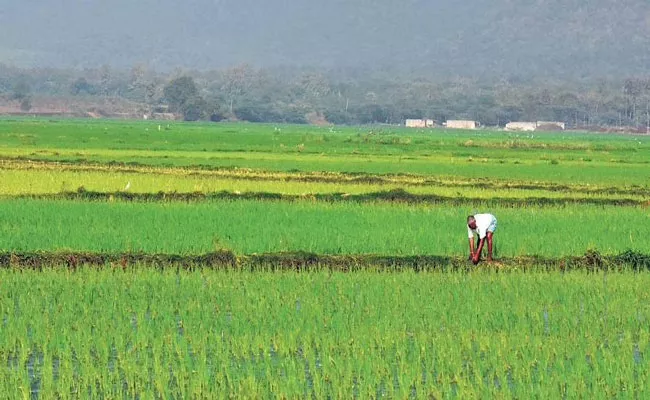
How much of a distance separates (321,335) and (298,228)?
209 inches

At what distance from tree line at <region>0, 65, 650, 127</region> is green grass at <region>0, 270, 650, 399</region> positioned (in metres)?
98.6

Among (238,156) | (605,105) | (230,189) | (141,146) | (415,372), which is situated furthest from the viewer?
(605,105)

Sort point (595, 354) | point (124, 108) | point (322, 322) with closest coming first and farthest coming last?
point (595, 354)
point (322, 322)
point (124, 108)

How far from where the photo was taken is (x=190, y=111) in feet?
356

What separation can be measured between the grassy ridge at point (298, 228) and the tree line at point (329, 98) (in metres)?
93.0

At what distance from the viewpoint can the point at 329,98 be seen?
14325 cm

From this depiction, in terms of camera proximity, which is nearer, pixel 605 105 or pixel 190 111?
pixel 190 111

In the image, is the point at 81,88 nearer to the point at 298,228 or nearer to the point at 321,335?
the point at 298,228

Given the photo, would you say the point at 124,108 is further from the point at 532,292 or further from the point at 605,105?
the point at 532,292

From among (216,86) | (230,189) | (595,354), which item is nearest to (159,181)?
(230,189)

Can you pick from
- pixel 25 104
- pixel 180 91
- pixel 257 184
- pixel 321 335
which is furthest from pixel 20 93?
pixel 321 335

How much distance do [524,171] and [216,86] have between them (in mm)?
123687

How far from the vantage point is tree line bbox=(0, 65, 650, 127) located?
12103 centimetres

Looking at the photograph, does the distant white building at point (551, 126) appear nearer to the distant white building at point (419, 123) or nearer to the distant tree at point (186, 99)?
the distant white building at point (419, 123)
